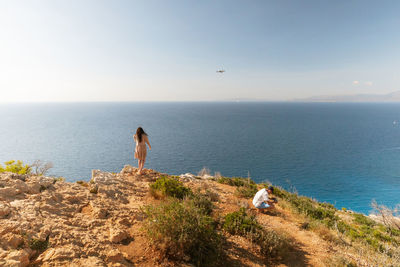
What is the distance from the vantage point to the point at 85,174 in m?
38.6

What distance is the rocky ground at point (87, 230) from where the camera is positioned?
11.4 ft

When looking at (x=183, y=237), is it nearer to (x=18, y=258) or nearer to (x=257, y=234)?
(x=257, y=234)

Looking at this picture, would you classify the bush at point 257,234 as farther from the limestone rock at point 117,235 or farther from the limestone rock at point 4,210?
the limestone rock at point 4,210

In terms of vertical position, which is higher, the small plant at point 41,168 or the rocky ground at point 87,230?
the rocky ground at point 87,230

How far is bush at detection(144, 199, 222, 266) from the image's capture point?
405 centimetres

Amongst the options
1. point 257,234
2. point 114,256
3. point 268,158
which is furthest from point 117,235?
point 268,158

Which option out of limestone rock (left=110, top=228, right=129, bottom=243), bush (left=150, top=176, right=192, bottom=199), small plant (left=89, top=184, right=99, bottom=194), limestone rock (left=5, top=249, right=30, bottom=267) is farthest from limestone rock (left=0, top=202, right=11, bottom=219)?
bush (left=150, top=176, right=192, bottom=199)

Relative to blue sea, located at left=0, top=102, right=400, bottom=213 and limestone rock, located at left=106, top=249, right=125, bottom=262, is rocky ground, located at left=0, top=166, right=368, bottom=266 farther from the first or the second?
blue sea, located at left=0, top=102, right=400, bottom=213

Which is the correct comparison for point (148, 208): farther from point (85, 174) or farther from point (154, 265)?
point (85, 174)

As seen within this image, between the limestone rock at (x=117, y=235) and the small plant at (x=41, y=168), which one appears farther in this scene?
the small plant at (x=41, y=168)

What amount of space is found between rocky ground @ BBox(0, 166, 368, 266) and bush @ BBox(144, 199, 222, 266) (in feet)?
0.92

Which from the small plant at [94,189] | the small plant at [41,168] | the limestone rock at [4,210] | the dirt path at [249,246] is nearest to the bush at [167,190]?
the dirt path at [249,246]

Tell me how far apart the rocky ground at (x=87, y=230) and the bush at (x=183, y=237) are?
11.1 inches

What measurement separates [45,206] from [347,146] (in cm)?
7624
